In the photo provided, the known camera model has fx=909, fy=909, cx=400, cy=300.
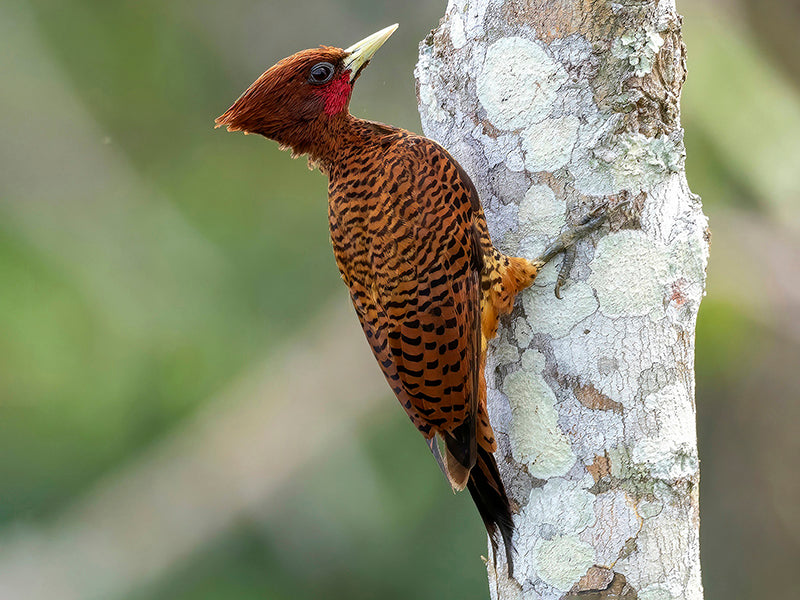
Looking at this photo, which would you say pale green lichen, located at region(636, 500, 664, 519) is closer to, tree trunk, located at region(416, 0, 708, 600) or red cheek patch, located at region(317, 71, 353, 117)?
tree trunk, located at region(416, 0, 708, 600)

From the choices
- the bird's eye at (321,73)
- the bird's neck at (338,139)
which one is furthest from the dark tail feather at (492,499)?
the bird's eye at (321,73)

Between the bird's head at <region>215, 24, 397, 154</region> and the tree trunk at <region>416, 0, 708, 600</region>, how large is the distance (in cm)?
44

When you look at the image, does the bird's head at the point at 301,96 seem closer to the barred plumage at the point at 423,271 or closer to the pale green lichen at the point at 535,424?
the barred plumage at the point at 423,271

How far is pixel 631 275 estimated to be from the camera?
1887mm

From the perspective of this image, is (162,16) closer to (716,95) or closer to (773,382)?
(716,95)

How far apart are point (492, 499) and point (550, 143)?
0.78 meters

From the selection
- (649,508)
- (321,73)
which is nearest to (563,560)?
(649,508)

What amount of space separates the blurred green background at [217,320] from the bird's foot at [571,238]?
338cm

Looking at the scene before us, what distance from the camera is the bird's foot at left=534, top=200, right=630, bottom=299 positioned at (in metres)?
1.90

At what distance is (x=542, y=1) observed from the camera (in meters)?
1.91

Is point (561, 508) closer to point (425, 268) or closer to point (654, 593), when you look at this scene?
point (654, 593)

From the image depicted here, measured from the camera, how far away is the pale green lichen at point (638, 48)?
187cm

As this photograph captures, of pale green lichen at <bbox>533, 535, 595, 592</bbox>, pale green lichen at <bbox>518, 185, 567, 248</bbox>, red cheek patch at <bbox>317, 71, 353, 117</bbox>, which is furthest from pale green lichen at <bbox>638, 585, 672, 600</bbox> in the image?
red cheek patch at <bbox>317, 71, 353, 117</bbox>

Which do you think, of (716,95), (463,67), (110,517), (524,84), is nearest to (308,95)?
(463,67)
